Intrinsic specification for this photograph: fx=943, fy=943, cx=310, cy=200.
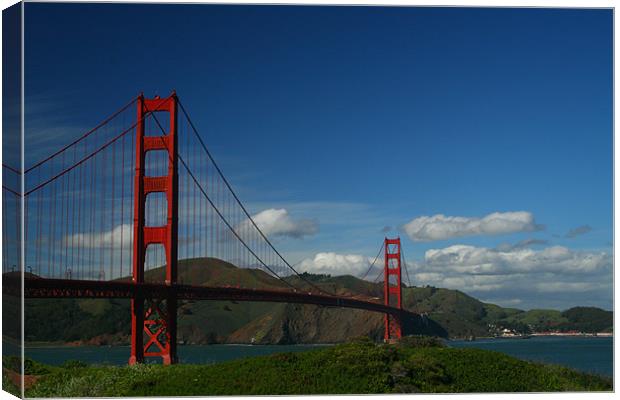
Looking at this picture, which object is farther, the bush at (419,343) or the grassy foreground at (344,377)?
the bush at (419,343)

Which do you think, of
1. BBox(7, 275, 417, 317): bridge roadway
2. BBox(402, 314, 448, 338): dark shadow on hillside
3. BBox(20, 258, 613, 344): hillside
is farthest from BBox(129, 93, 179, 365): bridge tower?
BBox(20, 258, 613, 344): hillside

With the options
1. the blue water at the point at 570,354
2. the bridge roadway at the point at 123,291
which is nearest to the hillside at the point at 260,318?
the blue water at the point at 570,354

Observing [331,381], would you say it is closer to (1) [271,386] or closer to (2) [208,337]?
(1) [271,386]

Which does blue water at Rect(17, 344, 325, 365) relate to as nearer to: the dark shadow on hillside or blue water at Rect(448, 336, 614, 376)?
the dark shadow on hillside

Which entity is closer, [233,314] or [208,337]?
[208,337]

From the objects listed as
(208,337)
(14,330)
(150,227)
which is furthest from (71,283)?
(208,337)

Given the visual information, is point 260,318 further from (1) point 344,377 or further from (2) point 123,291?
(1) point 344,377

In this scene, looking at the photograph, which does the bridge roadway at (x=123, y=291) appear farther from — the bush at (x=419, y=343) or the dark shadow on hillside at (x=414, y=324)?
the dark shadow on hillside at (x=414, y=324)
